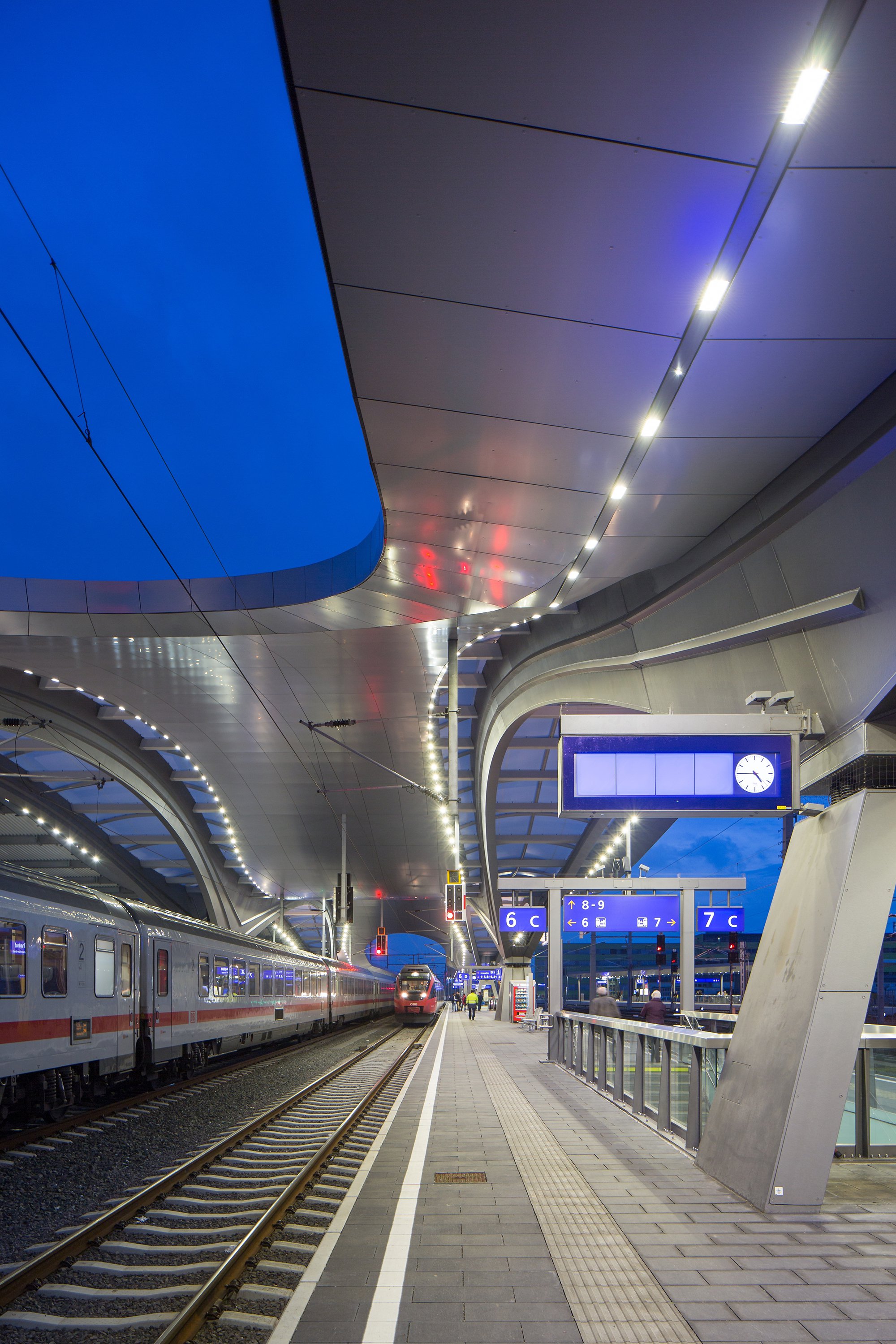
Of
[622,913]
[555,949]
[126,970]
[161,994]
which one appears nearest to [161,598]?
A: [161,994]

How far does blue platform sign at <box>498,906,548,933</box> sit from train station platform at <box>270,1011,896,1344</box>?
20021 mm

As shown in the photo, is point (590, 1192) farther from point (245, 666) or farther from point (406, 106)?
point (245, 666)

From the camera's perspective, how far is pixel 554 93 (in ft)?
14.3

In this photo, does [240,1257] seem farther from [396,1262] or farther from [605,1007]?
[605,1007]

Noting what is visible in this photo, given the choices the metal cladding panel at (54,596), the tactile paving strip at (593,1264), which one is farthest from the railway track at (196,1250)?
the metal cladding panel at (54,596)

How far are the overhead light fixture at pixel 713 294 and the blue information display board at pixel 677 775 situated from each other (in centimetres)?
428

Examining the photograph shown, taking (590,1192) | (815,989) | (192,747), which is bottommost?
(590,1192)

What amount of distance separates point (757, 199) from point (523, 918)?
27559 mm

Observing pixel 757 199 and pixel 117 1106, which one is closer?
pixel 757 199

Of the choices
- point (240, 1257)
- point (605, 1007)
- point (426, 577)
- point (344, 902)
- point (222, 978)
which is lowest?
point (222, 978)

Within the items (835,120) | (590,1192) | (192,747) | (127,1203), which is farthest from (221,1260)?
(192,747)

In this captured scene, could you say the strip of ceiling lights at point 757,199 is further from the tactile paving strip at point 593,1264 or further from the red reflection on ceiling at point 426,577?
the red reflection on ceiling at point 426,577

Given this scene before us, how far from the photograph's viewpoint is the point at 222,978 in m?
21.8

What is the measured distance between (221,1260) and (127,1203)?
5.34ft
